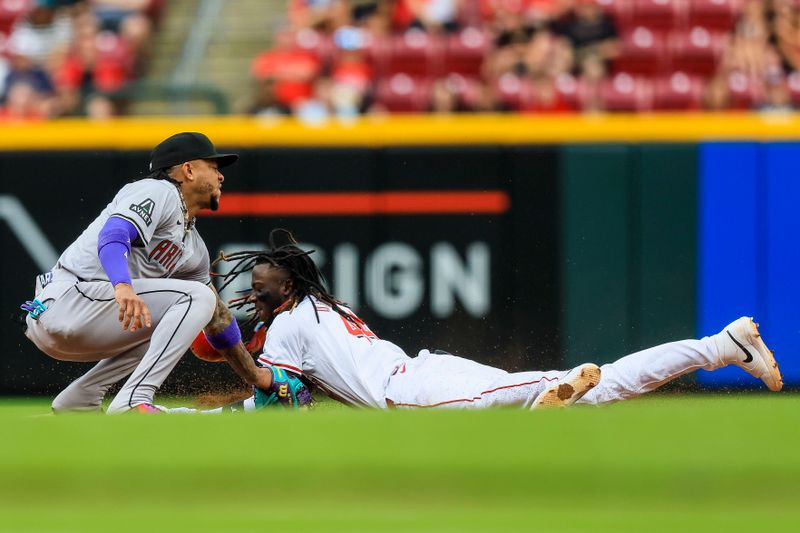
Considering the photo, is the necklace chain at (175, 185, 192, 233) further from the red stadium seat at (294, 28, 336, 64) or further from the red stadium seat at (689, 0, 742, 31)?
the red stadium seat at (689, 0, 742, 31)

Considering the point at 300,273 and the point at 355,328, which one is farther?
the point at 300,273

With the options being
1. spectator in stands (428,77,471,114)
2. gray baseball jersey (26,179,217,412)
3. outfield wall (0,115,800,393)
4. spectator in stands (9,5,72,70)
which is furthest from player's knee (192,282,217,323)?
spectator in stands (9,5,72,70)

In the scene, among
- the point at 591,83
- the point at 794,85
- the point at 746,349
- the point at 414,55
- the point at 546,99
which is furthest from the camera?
the point at 414,55

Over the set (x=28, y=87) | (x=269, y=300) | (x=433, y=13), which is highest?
(x=433, y=13)

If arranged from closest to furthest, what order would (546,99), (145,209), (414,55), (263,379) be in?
(145,209), (263,379), (546,99), (414,55)

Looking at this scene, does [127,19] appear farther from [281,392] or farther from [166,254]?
[281,392]

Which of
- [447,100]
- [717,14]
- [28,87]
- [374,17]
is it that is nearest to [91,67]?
[28,87]

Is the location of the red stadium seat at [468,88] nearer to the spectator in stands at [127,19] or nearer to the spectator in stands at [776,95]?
the spectator in stands at [776,95]

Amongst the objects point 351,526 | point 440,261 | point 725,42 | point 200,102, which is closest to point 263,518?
point 351,526

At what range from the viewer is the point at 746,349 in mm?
5797

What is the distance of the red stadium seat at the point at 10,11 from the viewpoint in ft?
40.2

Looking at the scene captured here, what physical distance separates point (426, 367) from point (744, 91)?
5.52 meters

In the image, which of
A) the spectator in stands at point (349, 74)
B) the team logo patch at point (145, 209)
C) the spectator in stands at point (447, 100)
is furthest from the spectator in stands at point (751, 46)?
the team logo patch at point (145, 209)

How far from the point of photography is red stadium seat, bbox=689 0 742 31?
11195 mm
